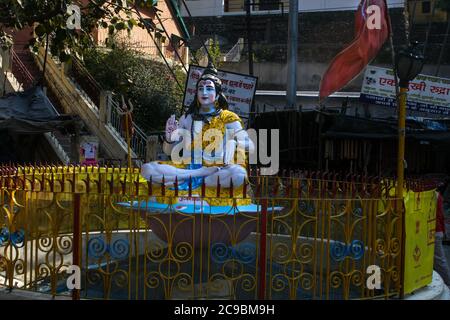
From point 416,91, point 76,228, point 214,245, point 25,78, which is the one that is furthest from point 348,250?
point 25,78

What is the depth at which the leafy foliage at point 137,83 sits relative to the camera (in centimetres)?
1923

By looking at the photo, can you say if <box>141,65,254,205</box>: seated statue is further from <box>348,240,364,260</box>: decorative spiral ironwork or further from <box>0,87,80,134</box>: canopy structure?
<box>0,87,80,134</box>: canopy structure

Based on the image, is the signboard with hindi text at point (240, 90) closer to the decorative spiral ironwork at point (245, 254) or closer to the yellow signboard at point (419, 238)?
the yellow signboard at point (419, 238)

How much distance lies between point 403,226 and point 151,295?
2534mm

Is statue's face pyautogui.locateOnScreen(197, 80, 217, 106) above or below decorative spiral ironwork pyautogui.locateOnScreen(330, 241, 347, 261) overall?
above

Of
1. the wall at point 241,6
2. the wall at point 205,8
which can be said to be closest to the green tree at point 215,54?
the wall at point 241,6

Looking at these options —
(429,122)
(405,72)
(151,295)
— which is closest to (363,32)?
(429,122)

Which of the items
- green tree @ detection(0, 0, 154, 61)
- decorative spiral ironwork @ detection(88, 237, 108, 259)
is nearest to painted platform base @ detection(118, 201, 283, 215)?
decorative spiral ironwork @ detection(88, 237, 108, 259)

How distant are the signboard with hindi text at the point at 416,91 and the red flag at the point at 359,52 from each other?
17.2ft

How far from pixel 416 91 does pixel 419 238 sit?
480 inches

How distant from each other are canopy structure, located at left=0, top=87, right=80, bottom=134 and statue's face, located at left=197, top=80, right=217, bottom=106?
23.5 feet

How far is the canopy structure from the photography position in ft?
41.5

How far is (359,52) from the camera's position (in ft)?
38.3
